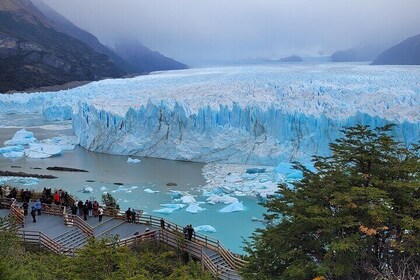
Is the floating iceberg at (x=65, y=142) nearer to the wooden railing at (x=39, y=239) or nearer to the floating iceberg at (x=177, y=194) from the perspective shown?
the floating iceberg at (x=177, y=194)

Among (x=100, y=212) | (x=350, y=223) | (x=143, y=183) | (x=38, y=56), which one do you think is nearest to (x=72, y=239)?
(x=100, y=212)

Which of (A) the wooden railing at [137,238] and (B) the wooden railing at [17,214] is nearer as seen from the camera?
(A) the wooden railing at [137,238]

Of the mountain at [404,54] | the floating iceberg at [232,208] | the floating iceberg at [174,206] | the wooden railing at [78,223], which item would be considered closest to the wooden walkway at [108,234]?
the wooden railing at [78,223]

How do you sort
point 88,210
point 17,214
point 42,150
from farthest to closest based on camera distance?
1. point 42,150
2. point 88,210
3. point 17,214

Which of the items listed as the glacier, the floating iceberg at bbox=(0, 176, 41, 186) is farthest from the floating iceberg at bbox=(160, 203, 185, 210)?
the glacier

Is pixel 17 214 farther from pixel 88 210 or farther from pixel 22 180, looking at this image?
pixel 22 180

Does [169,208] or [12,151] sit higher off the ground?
Answer: [12,151]

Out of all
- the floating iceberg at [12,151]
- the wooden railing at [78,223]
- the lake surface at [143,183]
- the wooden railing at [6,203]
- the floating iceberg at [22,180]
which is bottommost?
the lake surface at [143,183]

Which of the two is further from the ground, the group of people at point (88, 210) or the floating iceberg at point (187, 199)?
the group of people at point (88, 210)
